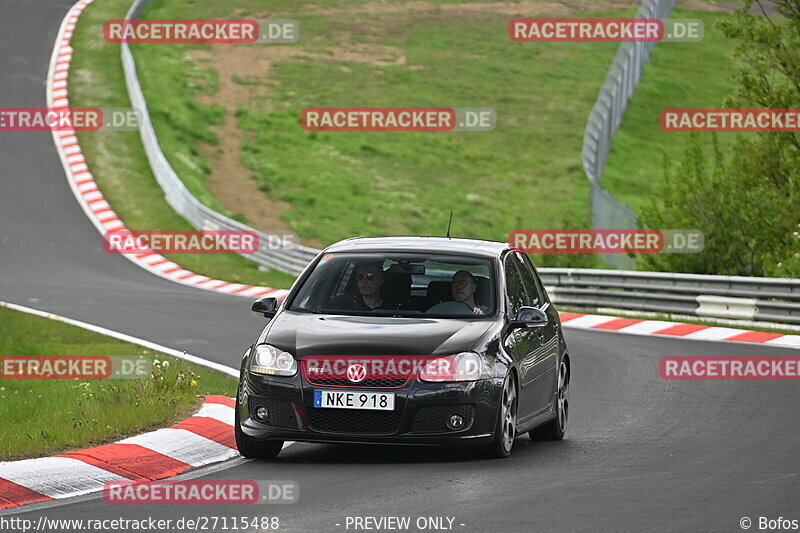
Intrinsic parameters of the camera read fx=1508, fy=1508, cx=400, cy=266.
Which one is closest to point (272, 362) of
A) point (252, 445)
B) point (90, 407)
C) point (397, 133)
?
point (252, 445)

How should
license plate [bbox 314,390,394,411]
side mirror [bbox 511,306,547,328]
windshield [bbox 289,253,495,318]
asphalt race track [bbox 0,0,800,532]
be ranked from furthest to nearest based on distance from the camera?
1. windshield [bbox 289,253,495,318]
2. side mirror [bbox 511,306,547,328]
3. license plate [bbox 314,390,394,411]
4. asphalt race track [bbox 0,0,800,532]

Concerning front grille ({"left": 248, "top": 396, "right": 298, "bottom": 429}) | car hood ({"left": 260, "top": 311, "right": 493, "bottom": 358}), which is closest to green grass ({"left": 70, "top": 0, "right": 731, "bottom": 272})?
car hood ({"left": 260, "top": 311, "right": 493, "bottom": 358})

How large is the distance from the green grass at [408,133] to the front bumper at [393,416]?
96.0 ft

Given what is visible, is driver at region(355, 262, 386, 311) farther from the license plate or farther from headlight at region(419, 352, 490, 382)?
the license plate

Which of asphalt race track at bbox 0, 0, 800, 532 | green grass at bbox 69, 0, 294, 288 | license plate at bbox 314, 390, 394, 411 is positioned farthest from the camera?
green grass at bbox 69, 0, 294, 288

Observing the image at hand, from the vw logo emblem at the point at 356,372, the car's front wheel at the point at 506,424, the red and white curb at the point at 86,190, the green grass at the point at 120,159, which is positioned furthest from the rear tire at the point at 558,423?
the green grass at the point at 120,159

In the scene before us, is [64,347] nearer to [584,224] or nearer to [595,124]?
→ [584,224]

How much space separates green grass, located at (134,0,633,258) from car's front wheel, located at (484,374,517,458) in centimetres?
2864

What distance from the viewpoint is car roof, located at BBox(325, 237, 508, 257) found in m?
11.3

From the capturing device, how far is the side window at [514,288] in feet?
36.9

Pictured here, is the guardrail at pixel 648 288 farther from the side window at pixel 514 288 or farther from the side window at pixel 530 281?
the side window at pixel 514 288

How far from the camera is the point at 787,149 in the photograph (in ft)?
83.5

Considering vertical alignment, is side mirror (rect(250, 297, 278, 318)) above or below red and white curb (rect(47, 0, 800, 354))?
above

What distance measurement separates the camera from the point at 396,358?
9961 mm
